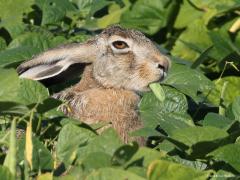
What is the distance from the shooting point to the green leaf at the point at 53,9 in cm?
738

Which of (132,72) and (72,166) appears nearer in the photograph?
(72,166)

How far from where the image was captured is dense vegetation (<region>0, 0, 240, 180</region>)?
3705mm

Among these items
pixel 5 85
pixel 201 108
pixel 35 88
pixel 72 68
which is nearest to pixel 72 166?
pixel 5 85

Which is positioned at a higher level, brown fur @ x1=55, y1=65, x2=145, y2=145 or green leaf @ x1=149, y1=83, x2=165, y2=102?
green leaf @ x1=149, y1=83, x2=165, y2=102

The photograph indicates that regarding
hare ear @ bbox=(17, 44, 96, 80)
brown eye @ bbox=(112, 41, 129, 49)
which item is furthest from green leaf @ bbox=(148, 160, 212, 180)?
brown eye @ bbox=(112, 41, 129, 49)

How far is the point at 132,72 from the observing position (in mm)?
6809

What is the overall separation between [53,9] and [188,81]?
1.68m

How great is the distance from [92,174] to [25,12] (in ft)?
14.5

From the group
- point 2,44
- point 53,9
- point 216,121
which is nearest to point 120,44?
point 53,9

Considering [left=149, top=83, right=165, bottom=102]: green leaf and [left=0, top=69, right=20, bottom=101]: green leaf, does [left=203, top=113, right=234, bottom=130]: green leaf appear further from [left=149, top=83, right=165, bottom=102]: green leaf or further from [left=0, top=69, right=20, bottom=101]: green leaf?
[left=0, top=69, right=20, bottom=101]: green leaf

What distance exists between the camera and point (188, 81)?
610cm

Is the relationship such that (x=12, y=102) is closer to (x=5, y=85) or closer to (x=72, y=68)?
(x=5, y=85)

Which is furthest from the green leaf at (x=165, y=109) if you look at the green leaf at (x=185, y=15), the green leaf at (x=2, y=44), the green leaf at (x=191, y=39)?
the green leaf at (x=185, y=15)

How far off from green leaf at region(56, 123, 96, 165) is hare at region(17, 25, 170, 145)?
6.98 feet
